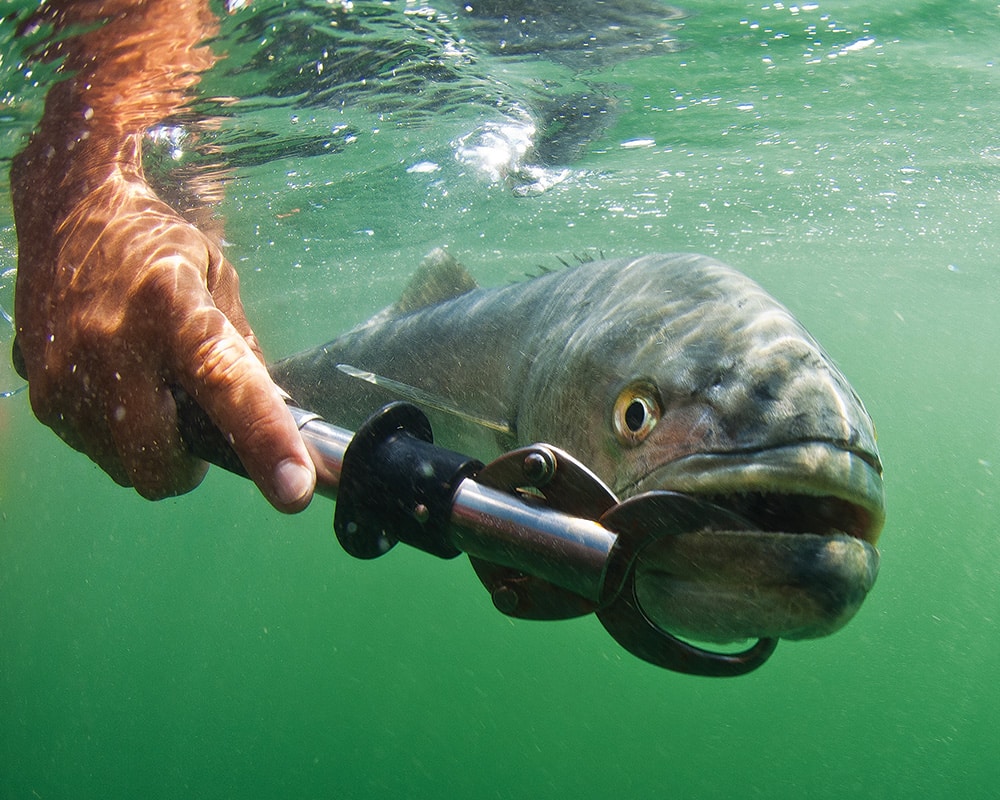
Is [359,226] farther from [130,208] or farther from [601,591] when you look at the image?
[601,591]

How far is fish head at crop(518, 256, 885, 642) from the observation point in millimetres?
1499

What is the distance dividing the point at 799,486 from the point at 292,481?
1263 millimetres

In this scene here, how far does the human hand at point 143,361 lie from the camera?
1621 mm

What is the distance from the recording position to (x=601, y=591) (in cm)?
118

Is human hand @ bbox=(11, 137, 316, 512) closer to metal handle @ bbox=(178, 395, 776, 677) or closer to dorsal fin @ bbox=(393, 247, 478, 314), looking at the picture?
metal handle @ bbox=(178, 395, 776, 677)

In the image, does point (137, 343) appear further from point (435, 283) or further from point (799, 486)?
point (435, 283)

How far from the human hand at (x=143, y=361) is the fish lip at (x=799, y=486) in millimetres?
1074

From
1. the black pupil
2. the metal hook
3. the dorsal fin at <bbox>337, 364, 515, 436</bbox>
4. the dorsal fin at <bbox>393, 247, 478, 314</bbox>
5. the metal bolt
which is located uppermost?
the metal bolt

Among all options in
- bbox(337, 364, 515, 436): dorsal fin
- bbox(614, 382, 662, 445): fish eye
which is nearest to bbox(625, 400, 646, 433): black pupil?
bbox(614, 382, 662, 445): fish eye

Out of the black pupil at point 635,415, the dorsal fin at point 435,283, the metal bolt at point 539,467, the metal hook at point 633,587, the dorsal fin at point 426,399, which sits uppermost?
the metal bolt at point 539,467

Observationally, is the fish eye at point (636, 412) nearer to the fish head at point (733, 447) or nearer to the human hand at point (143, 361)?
the fish head at point (733, 447)

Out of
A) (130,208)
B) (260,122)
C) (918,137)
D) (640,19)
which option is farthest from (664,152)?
(130,208)

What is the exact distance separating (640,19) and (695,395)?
6816 mm

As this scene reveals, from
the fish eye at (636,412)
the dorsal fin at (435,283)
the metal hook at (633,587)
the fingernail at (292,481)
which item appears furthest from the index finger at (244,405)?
the dorsal fin at (435,283)
